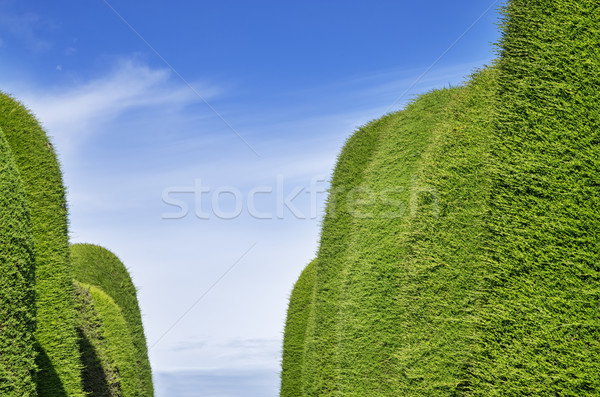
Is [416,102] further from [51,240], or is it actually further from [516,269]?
[51,240]

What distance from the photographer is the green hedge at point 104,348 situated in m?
16.0

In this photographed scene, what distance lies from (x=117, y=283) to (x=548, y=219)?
17.6 metres

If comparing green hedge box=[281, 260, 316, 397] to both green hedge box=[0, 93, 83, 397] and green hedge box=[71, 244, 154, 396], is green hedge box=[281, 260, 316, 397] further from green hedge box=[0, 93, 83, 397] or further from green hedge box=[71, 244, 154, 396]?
green hedge box=[0, 93, 83, 397]

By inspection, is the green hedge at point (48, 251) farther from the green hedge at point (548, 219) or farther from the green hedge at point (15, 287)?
the green hedge at point (548, 219)

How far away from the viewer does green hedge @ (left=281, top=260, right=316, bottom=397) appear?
68.3 ft

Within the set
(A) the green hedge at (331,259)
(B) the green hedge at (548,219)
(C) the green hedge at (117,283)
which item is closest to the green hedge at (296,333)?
(A) the green hedge at (331,259)

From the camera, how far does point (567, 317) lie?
6.29 meters

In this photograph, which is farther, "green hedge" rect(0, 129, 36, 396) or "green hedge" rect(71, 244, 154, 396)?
"green hedge" rect(71, 244, 154, 396)

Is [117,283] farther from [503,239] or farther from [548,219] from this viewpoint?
[548,219]

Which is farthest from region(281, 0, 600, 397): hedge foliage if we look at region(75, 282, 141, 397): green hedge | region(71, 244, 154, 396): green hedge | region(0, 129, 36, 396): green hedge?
region(71, 244, 154, 396): green hedge

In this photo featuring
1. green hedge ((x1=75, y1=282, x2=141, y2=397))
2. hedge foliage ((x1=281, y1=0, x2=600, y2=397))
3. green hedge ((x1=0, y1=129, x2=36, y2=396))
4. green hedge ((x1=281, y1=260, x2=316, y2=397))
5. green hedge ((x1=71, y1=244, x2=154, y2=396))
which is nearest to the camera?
hedge foliage ((x1=281, y1=0, x2=600, y2=397))

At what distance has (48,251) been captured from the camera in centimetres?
1148

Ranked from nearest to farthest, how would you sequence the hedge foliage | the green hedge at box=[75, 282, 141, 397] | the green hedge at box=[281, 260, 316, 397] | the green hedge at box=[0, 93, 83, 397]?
the hedge foliage, the green hedge at box=[0, 93, 83, 397], the green hedge at box=[75, 282, 141, 397], the green hedge at box=[281, 260, 316, 397]

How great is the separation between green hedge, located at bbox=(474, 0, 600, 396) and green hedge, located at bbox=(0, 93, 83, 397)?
8515 mm
